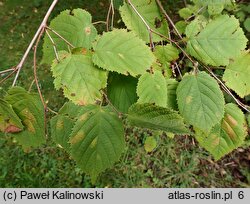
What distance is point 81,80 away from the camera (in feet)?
2.71

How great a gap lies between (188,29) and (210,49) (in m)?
0.12

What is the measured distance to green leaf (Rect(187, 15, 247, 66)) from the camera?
944 mm

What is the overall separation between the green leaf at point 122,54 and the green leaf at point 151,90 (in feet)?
0.13

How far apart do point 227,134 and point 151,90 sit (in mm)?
293

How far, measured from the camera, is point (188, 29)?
104 centimetres

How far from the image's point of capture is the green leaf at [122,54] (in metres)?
0.84

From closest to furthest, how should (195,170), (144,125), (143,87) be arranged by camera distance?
(144,125)
(143,87)
(195,170)

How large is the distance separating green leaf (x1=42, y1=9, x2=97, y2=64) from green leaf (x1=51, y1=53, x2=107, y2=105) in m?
0.17

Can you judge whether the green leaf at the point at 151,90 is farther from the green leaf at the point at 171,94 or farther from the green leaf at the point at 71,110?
the green leaf at the point at 71,110

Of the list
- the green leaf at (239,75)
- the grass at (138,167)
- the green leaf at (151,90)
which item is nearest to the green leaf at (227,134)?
the green leaf at (239,75)

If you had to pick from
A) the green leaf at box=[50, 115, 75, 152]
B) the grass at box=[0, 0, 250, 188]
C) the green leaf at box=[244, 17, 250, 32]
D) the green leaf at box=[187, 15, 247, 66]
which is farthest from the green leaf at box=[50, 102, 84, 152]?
the green leaf at box=[244, 17, 250, 32]

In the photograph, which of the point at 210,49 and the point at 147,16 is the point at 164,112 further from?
the point at 147,16

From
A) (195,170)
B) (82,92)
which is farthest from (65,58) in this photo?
(195,170)

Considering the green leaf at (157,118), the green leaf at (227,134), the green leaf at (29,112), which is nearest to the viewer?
the green leaf at (157,118)
